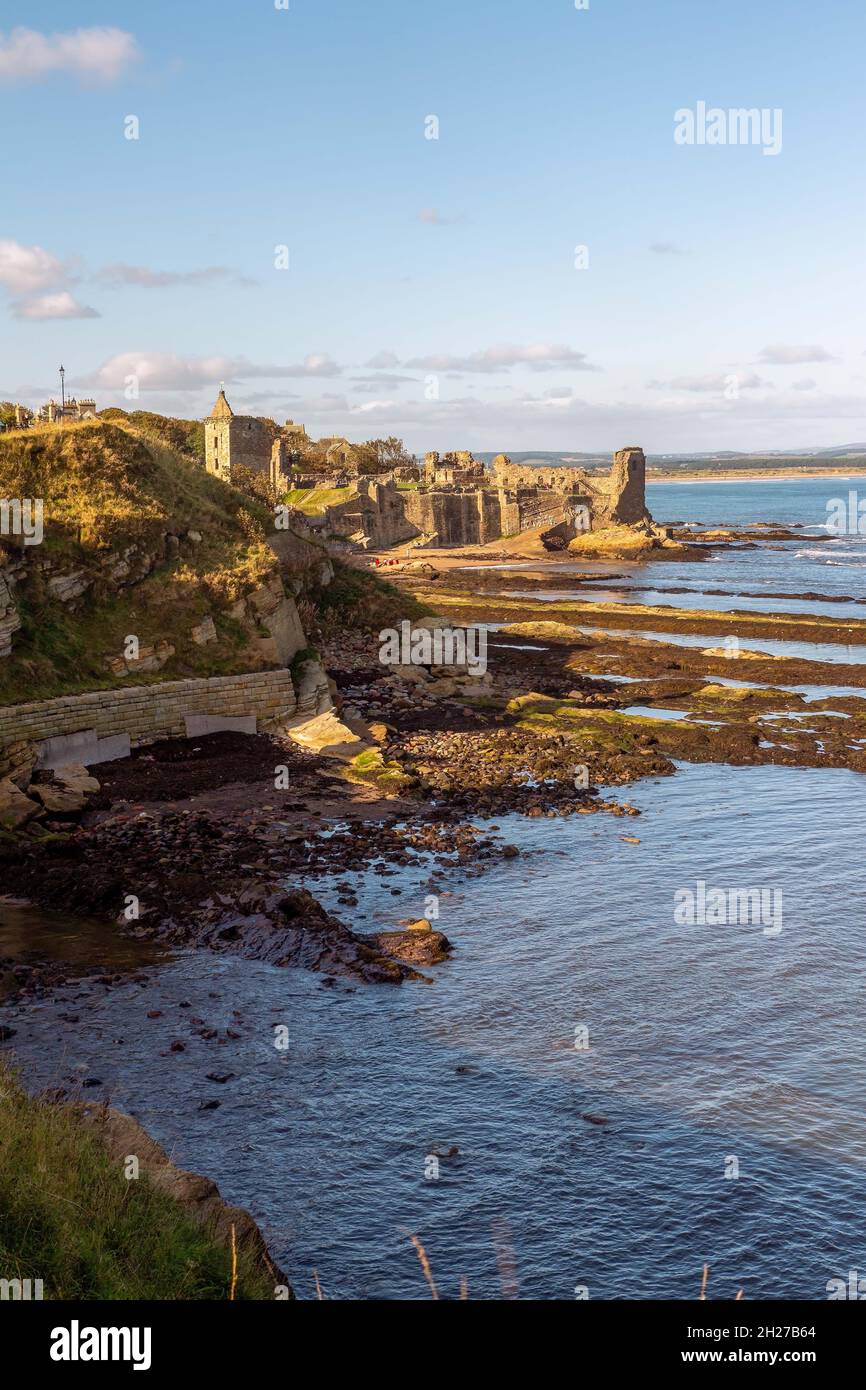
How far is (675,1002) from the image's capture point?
55.1 feet

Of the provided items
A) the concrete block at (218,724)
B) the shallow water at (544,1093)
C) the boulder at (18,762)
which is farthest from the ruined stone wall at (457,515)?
the shallow water at (544,1093)

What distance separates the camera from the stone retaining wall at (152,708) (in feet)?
84.8

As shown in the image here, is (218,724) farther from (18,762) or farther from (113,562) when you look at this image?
(18,762)

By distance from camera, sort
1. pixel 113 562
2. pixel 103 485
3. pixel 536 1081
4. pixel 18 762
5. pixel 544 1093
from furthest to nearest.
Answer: pixel 103 485, pixel 113 562, pixel 18 762, pixel 536 1081, pixel 544 1093

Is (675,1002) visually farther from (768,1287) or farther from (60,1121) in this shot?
(60,1121)

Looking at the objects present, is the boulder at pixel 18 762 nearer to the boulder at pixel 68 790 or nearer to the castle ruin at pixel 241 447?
the boulder at pixel 68 790

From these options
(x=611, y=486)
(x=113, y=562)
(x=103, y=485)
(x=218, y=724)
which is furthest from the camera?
(x=611, y=486)

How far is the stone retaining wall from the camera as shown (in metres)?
25.9

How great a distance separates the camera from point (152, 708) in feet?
93.2

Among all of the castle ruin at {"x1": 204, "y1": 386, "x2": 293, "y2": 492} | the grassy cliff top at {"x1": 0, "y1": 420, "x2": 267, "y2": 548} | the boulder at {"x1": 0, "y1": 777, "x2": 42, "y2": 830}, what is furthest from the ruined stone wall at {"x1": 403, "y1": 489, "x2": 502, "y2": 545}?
the boulder at {"x1": 0, "y1": 777, "x2": 42, "y2": 830}

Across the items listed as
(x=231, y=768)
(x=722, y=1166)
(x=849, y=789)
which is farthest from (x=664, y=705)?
(x=722, y=1166)

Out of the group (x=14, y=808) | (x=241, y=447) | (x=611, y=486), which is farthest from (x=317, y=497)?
(x=14, y=808)

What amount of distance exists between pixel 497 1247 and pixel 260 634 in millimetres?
22188

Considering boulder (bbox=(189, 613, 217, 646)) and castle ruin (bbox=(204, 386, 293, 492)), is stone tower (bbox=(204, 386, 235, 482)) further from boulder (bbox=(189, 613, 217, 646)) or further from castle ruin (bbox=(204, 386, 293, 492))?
boulder (bbox=(189, 613, 217, 646))
